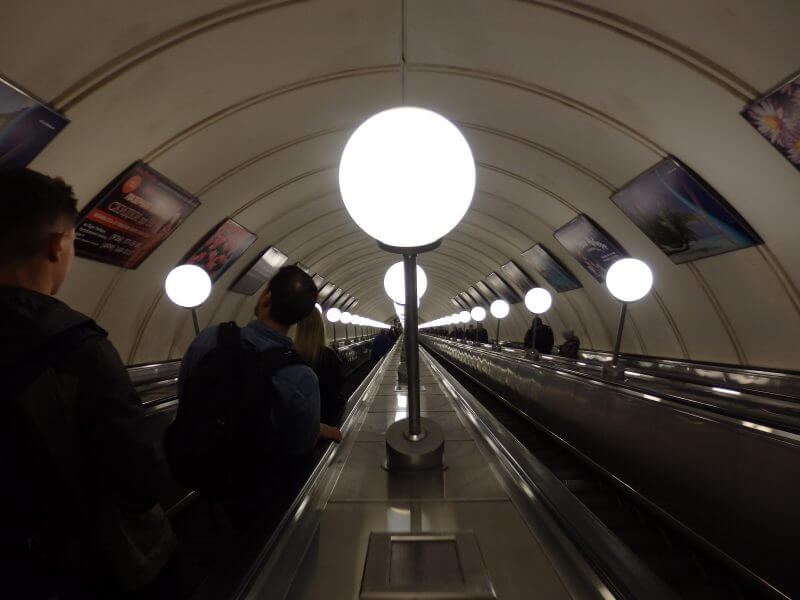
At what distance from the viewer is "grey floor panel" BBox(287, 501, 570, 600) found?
1.07 m

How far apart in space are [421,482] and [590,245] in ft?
31.9

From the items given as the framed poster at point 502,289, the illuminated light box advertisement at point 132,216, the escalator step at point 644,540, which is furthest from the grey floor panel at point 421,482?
the framed poster at point 502,289

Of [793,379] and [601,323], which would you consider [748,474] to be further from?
[601,323]

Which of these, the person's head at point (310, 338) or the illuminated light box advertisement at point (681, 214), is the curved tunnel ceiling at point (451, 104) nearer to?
the illuminated light box advertisement at point (681, 214)

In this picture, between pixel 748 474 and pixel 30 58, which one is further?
pixel 30 58

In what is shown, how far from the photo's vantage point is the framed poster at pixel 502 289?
1840cm

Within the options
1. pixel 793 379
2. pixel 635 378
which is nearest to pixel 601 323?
pixel 793 379

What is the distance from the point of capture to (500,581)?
3.59 ft

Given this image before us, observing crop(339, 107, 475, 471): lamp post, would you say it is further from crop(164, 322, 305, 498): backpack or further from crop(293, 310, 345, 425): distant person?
crop(293, 310, 345, 425): distant person

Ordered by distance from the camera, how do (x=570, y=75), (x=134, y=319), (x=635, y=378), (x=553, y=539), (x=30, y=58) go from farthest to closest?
1. (x=134, y=319)
2. (x=570, y=75)
3. (x=635, y=378)
4. (x=30, y=58)
5. (x=553, y=539)

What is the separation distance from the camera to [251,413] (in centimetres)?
171

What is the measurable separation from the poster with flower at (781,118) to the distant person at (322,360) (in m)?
5.34

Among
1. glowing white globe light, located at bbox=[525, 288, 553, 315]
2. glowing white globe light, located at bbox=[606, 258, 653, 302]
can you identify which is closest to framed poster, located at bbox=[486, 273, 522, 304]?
glowing white globe light, located at bbox=[525, 288, 553, 315]

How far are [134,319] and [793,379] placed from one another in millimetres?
11344
